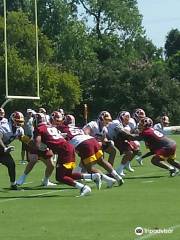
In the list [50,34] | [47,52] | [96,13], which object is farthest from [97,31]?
[47,52]

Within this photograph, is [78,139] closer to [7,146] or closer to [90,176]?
[90,176]

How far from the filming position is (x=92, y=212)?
1252cm

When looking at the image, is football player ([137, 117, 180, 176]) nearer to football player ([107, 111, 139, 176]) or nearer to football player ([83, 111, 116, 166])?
football player ([107, 111, 139, 176])

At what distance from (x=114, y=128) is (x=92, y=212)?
692 cm

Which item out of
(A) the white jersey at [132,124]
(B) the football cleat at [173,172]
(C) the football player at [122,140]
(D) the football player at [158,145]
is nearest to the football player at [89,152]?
(D) the football player at [158,145]

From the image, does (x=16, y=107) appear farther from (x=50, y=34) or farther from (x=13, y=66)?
(x=50, y=34)

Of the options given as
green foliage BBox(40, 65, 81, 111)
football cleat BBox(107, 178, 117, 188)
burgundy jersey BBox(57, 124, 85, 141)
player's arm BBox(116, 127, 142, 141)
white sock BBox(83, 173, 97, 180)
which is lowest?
green foliage BBox(40, 65, 81, 111)

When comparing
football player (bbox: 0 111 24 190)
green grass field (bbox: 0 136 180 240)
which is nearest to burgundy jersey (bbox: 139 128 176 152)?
green grass field (bbox: 0 136 180 240)

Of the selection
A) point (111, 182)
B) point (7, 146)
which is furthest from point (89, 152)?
point (7, 146)

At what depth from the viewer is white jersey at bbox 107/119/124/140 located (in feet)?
62.8

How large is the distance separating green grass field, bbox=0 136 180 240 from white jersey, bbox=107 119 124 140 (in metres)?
1.93

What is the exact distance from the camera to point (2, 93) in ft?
201

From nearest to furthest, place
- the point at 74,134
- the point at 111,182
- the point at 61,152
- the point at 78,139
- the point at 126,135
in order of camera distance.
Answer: the point at 61,152 → the point at 111,182 → the point at 78,139 → the point at 74,134 → the point at 126,135

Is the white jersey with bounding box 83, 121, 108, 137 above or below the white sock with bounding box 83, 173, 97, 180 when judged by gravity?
above
